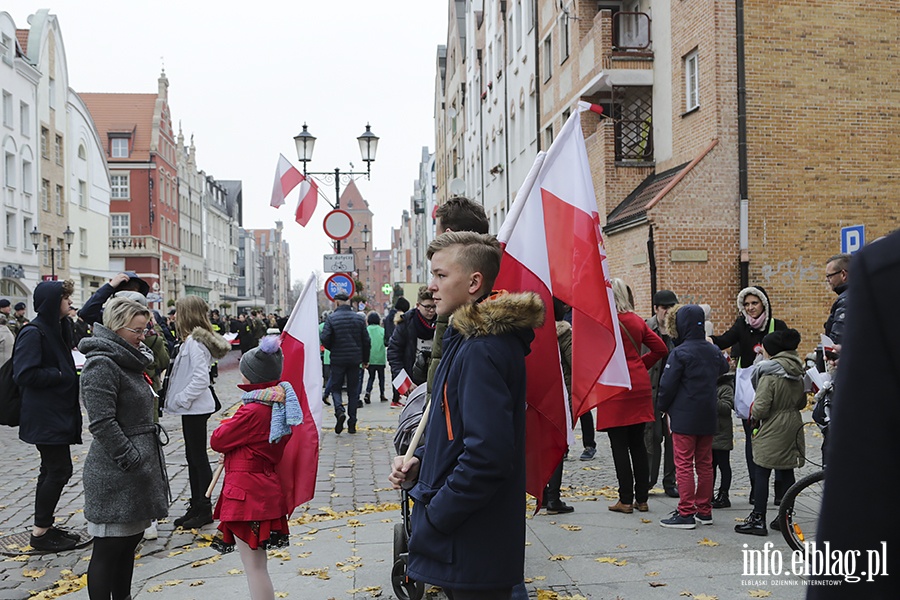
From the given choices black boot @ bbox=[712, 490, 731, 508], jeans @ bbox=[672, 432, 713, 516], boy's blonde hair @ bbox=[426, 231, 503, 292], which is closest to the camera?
boy's blonde hair @ bbox=[426, 231, 503, 292]

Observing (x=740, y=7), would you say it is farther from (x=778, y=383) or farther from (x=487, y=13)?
(x=487, y=13)

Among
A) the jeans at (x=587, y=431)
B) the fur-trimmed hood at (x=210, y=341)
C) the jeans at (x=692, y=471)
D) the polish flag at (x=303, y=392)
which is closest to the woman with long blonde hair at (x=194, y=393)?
the fur-trimmed hood at (x=210, y=341)

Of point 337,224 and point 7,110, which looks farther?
point 7,110

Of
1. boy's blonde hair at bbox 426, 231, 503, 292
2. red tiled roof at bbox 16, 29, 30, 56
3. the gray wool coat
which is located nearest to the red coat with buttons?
the gray wool coat

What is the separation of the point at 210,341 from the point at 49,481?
1688 mm

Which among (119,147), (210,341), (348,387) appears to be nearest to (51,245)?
(119,147)

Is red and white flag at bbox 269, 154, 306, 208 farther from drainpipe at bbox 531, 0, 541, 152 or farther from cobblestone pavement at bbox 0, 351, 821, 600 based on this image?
drainpipe at bbox 531, 0, 541, 152

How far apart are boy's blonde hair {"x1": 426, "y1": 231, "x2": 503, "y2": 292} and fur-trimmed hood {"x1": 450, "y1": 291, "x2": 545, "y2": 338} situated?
0.82 feet

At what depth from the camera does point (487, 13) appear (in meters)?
38.8

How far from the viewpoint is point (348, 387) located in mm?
13344

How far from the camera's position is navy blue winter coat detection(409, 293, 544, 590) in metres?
2.99

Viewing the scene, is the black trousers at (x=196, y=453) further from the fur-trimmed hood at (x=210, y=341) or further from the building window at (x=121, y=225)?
Result: the building window at (x=121, y=225)

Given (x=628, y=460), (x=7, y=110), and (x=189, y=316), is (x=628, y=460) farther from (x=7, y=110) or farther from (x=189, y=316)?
(x=7, y=110)

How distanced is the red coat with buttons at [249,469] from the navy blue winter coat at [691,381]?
3.41 meters
